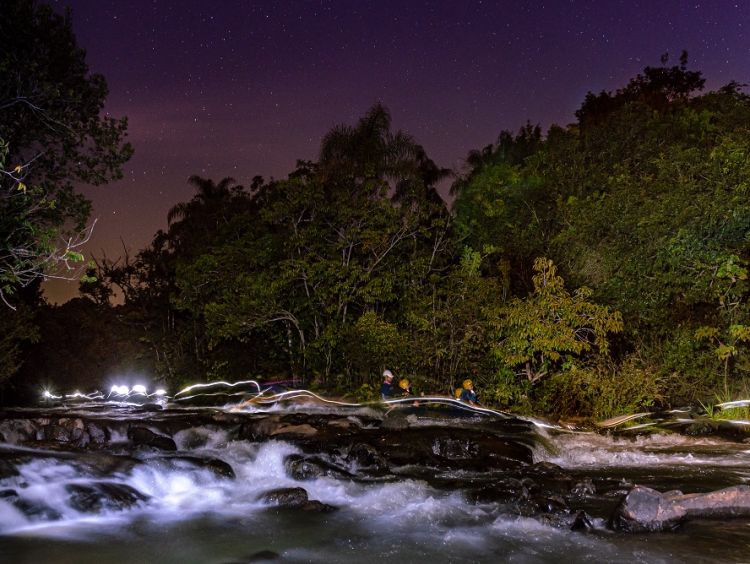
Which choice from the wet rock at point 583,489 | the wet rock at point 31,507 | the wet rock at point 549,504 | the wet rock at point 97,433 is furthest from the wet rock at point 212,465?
the wet rock at point 583,489

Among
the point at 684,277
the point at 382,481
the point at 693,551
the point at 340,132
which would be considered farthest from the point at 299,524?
the point at 340,132

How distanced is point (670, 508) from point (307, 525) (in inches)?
170

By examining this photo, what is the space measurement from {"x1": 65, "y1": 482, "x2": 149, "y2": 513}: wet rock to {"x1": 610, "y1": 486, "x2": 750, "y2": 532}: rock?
6226 millimetres

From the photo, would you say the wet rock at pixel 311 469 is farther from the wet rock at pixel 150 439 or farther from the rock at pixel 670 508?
the rock at pixel 670 508

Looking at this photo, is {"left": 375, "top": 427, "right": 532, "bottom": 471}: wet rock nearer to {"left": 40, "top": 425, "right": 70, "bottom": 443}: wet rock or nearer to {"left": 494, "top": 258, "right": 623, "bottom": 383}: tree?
{"left": 494, "top": 258, "right": 623, "bottom": 383}: tree

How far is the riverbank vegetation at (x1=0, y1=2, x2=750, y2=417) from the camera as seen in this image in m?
16.3

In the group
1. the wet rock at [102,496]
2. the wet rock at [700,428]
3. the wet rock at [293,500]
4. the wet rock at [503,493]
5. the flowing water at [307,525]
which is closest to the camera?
the flowing water at [307,525]

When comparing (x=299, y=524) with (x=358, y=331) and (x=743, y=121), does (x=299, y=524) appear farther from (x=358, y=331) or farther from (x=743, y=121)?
(x=743, y=121)

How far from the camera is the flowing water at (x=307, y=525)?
22.3 ft

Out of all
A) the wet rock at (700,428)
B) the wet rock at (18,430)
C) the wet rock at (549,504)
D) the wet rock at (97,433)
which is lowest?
the wet rock at (700,428)

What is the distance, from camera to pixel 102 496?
27.6 ft

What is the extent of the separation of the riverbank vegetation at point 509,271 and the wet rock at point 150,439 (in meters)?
4.44

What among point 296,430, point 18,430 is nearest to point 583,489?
point 296,430

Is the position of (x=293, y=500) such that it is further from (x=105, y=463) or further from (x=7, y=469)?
(x=7, y=469)
